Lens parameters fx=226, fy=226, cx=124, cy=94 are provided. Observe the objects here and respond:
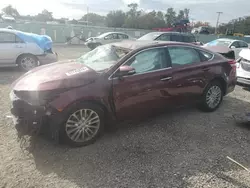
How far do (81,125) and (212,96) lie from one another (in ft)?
9.74

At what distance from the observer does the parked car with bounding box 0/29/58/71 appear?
7.59m

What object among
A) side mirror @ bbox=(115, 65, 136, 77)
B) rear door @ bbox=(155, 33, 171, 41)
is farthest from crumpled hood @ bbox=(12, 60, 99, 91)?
rear door @ bbox=(155, 33, 171, 41)

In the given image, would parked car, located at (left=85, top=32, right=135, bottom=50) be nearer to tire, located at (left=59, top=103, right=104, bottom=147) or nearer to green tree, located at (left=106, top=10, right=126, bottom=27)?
tire, located at (left=59, top=103, right=104, bottom=147)

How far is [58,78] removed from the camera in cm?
320

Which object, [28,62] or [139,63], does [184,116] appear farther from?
[28,62]

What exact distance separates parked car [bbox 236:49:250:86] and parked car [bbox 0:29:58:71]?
6135 millimetres

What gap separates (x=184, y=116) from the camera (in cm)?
459

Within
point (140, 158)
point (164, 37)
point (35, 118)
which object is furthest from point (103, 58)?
point (164, 37)

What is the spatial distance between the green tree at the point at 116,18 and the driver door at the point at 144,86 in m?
63.5

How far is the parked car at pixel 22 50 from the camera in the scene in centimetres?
759

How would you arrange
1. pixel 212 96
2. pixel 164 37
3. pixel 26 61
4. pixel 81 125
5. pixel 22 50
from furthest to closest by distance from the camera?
1. pixel 164 37
2. pixel 26 61
3. pixel 22 50
4. pixel 212 96
5. pixel 81 125

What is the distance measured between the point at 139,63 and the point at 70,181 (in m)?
2.05

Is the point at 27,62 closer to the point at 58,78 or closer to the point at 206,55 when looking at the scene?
the point at 58,78

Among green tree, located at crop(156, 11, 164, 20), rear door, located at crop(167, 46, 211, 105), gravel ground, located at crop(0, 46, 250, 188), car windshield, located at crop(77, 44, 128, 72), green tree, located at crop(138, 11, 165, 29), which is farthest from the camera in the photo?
green tree, located at crop(156, 11, 164, 20)
